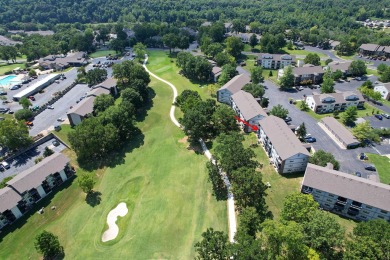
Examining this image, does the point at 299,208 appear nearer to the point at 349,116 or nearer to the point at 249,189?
the point at 249,189

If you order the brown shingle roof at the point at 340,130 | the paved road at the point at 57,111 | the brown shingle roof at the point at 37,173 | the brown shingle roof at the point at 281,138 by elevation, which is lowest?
the brown shingle roof at the point at 340,130

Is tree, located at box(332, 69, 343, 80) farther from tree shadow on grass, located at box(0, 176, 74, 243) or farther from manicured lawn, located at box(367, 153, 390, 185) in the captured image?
tree shadow on grass, located at box(0, 176, 74, 243)

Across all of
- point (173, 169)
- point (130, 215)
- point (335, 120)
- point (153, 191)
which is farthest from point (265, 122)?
point (130, 215)

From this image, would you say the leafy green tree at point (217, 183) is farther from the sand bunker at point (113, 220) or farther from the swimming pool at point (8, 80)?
the swimming pool at point (8, 80)

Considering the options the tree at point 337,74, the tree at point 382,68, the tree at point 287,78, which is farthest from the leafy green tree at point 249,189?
the tree at point 382,68

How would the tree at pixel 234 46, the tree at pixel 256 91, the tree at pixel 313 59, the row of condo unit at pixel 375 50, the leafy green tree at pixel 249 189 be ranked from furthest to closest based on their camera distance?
Answer: the tree at pixel 234 46 < the row of condo unit at pixel 375 50 < the tree at pixel 313 59 < the tree at pixel 256 91 < the leafy green tree at pixel 249 189

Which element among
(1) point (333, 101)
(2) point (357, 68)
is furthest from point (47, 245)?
(2) point (357, 68)

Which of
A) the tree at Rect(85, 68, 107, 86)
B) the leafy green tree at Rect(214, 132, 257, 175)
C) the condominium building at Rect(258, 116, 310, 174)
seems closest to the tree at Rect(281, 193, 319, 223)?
the leafy green tree at Rect(214, 132, 257, 175)
